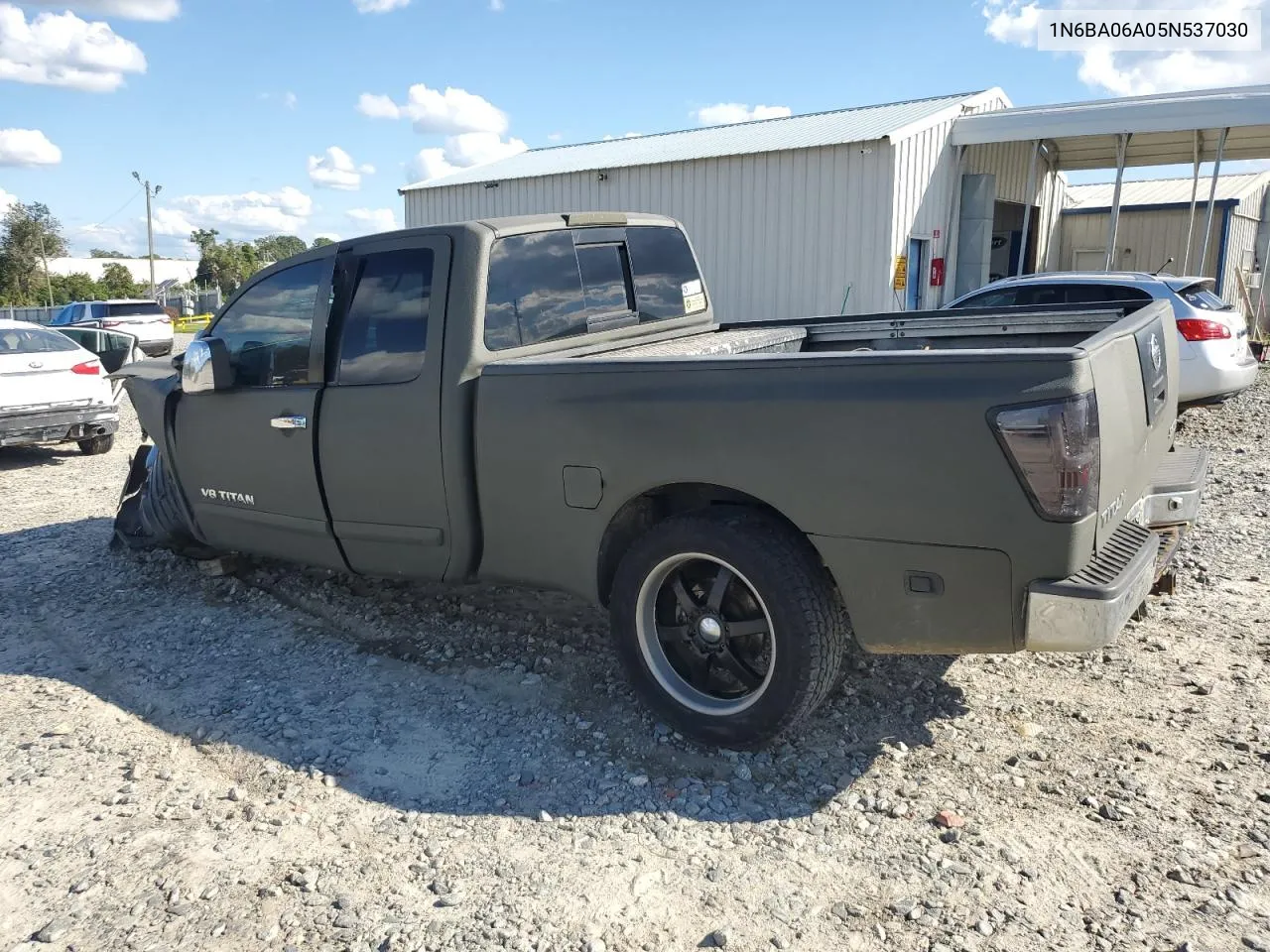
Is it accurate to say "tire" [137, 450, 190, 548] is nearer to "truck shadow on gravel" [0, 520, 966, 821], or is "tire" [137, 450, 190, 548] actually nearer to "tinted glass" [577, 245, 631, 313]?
"truck shadow on gravel" [0, 520, 966, 821]

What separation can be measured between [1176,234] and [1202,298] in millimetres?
15356

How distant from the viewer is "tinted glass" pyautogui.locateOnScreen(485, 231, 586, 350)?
3973 millimetres

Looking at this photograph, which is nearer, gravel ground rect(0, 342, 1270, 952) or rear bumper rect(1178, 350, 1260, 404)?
gravel ground rect(0, 342, 1270, 952)

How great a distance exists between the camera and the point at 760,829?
302 cm

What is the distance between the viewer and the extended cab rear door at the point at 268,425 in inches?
172

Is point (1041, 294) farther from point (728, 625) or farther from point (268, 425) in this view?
point (268, 425)

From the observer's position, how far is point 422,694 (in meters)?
4.05

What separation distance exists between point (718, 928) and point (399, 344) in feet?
8.68

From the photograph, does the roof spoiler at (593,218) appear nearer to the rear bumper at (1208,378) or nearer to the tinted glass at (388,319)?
the tinted glass at (388,319)

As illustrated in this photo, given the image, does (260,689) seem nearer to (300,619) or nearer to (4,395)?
(300,619)

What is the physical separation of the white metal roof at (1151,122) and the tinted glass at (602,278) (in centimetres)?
1254

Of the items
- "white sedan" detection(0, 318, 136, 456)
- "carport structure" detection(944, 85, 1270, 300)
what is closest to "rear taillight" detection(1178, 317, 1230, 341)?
"carport structure" detection(944, 85, 1270, 300)

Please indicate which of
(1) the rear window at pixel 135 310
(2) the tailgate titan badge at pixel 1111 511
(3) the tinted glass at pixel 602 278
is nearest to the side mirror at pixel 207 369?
(3) the tinted glass at pixel 602 278

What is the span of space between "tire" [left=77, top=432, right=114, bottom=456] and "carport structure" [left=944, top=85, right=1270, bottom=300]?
12.8 metres
